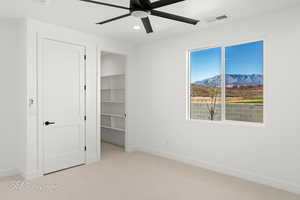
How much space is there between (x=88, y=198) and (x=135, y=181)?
2.67 ft

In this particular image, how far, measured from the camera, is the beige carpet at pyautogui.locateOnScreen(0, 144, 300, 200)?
9.15ft

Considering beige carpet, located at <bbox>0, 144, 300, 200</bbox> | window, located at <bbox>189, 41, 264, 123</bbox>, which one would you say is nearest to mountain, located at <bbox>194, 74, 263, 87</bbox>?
window, located at <bbox>189, 41, 264, 123</bbox>

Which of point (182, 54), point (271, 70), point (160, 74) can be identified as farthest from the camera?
point (160, 74)

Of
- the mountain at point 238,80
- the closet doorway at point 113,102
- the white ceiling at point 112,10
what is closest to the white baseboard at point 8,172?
the closet doorway at point 113,102

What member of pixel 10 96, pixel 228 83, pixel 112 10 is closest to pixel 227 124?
pixel 228 83

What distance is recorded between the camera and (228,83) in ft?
12.4

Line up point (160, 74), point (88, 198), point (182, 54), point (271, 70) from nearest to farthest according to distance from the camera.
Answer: point (88, 198) → point (271, 70) → point (182, 54) → point (160, 74)

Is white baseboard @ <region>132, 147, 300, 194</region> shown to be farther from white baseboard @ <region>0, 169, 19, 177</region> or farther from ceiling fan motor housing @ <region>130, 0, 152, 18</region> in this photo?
ceiling fan motor housing @ <region>130, 0, 152, 18</region>

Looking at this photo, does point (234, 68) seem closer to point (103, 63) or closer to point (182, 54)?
point (182, 54)

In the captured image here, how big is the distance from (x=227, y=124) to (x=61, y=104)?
3.00 m

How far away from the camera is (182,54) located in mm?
4223

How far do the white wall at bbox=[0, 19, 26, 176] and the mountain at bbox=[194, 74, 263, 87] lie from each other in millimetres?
3372

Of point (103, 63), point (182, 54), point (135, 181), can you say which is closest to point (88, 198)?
point (135, 181)

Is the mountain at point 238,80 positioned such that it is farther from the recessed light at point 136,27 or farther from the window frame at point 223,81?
the recessed light at point 136,27
